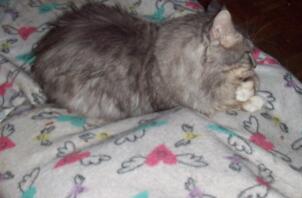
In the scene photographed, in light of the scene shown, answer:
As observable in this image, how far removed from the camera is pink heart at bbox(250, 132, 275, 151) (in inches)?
51.0

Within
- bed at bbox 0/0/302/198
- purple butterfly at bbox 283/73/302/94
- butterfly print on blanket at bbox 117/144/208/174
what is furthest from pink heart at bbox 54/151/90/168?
purple butterfly at bbox 283/73/302/94

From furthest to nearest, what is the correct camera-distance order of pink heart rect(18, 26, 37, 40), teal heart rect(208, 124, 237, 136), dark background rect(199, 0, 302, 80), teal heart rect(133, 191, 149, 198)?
1. dark background rect(199, 0, 302, 80)
2. pink heart rect(18, 26, 37, 40)
3. teal heart rect(208, 124, 237, 136)
4. teal heart rect(133, 191, 149, 198)

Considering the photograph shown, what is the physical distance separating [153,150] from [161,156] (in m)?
0.03

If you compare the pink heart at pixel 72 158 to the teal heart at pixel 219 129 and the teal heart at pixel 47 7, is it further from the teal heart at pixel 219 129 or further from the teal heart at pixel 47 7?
the teal heart at pixel 47 7

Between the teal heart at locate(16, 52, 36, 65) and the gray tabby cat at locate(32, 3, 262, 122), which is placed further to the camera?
the teal heart at locate(16, 52, 36, 65)

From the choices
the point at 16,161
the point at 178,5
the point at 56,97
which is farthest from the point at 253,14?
the point at 16,161

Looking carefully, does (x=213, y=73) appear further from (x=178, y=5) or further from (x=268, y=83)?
(x=178, y=5)

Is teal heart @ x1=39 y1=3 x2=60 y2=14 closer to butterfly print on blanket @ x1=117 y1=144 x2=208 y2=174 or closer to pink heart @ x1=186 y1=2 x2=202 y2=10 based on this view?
pink heart @ x1=186 y1=2 x2=202 y2=10

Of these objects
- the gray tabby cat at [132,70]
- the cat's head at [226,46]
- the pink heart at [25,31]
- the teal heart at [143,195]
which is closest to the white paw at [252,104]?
the gray tabby cat at [132,70]

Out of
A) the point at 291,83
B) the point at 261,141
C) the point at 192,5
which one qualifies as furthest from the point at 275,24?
the point at 261,141

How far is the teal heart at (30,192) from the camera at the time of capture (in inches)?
46.9

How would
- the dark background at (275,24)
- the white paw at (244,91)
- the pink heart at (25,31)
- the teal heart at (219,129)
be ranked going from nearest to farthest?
the teal heart at (219,129) → the white paw at (244,91) → the pink heart at (25,31) → the dark background at (275,24)

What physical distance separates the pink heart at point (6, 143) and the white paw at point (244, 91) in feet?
2.19

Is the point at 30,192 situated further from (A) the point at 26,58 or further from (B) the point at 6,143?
(A) the point at 26,58
